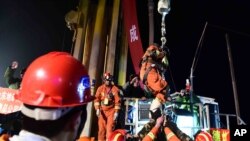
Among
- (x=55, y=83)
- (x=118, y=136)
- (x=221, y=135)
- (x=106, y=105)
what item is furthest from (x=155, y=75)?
(x=55, y=83)

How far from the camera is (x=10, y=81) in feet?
32.0

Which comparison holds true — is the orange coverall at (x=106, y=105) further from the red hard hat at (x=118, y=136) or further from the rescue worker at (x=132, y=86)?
the red hard hat at (x=118, y=136)

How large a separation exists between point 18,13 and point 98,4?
4637 mm

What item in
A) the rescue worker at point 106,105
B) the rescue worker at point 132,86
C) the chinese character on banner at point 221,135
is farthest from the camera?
the rescue worker at point 132,86

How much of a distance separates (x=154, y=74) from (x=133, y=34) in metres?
3.18

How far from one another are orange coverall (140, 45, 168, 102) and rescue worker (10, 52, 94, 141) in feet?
13.8

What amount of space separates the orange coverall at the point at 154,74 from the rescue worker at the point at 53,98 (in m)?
4.22

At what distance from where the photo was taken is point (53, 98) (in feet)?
5.63

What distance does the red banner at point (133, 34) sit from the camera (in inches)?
339

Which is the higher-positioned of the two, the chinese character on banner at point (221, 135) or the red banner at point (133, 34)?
the red banner at point (133, 34)

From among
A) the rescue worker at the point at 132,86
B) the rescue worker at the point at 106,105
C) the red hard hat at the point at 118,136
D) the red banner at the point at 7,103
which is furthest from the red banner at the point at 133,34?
the red banner at the point at 7,103

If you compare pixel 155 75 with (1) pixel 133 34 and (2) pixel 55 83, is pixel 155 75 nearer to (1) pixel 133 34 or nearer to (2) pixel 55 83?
(1) pixel 133 34

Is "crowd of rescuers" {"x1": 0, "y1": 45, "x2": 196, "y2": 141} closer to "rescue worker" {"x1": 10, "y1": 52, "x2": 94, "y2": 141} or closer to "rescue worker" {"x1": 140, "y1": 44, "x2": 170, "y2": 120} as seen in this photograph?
"rescue worker" {"x1": 10, "y1": 52, "x2": 94, "y2": 141}

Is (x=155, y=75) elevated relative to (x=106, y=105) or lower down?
elevated
